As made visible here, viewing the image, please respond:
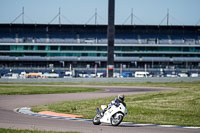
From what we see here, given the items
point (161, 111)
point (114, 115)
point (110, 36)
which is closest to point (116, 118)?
point (114, 115)

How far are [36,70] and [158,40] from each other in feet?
111

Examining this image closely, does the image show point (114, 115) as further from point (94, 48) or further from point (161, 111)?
point (94, 48)

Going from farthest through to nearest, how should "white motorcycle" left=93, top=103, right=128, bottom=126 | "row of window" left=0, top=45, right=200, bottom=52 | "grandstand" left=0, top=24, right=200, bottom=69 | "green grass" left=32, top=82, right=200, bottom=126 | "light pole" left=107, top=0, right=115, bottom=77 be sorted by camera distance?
"grandstand" left=0, top=24, right=200, bottom=69, "row of window" left=0, top=45, right=200, bottom=52, "light pole" left=107, top=0, right=115, bottom=77, "green grass" left=32, top=82, right=200, bottom=126, "white motorcycle" left=93, top=103, right=128, bottom=126

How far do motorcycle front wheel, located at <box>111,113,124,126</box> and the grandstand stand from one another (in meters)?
96.5

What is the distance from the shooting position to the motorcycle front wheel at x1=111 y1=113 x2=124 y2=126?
19500 mm

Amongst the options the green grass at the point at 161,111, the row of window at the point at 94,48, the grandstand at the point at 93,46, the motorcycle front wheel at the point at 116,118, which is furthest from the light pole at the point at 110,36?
the motorcycle front wheel at the point at 116,118

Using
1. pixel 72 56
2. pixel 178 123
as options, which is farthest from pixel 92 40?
pixel 178 123

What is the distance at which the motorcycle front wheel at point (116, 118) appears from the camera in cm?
1950

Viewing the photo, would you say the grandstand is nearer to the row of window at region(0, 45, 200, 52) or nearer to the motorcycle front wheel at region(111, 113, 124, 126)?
the row of window at region(0, 45, 200, 52)

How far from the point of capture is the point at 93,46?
384ft

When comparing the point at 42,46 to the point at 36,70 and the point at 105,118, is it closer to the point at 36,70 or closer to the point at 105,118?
the point at 36,70

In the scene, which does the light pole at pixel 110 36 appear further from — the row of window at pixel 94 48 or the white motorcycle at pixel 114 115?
the white motorcycle at pixel 114 115

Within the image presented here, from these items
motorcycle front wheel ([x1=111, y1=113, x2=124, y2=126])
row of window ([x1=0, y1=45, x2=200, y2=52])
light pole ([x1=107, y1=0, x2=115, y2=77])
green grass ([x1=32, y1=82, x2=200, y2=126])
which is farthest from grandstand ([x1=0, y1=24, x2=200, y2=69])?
motorcycle front wheel ([x1=111, y1=113, x2=124, y2=126])

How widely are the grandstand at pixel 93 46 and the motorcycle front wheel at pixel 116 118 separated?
9651 centimetres
